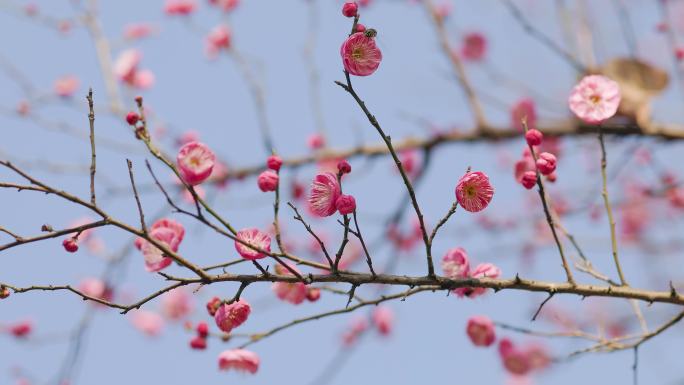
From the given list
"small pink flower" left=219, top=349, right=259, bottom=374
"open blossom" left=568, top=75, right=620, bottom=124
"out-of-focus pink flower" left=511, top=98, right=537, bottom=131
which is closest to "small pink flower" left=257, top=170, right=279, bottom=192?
"small pink flower" left=219, top=349, right=259, bottom=374

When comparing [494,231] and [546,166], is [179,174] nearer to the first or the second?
[546,166]

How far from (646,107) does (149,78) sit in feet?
11.6

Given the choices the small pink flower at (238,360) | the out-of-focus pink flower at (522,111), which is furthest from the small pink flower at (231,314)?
the out-of-focus pink flower at (522,111)

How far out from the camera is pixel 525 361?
3.47m

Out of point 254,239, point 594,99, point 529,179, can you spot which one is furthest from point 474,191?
point 594,99

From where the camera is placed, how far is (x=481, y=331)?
2.66m

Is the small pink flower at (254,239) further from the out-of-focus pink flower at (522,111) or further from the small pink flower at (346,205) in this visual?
the out-of-focus pink flower at (522,111)

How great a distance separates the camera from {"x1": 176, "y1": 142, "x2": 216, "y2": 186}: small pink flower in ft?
5.98

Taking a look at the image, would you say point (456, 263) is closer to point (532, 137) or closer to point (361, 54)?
point (532, 137)

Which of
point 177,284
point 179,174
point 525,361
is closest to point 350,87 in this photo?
point 179,174

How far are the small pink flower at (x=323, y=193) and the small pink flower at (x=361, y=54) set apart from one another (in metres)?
0.29

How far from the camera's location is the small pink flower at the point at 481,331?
104 inches

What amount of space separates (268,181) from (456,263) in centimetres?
59

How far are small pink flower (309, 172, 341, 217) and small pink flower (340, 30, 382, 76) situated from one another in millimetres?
295
